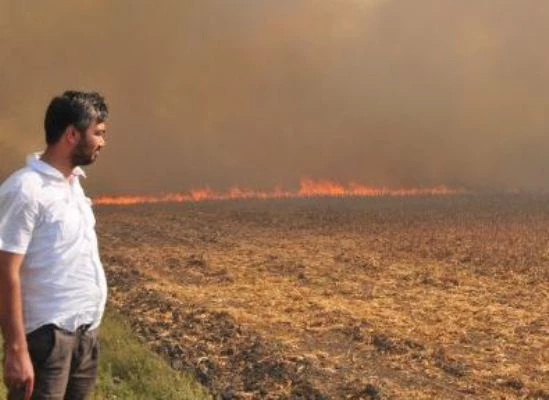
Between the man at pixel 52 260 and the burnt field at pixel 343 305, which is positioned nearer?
the man at pixel 52 260

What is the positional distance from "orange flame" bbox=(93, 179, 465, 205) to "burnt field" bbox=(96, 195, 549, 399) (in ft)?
41.7

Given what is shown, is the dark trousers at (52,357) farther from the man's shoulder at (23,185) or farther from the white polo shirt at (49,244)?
the man's shoulder at (23,185)

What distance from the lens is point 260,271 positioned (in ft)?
43.9

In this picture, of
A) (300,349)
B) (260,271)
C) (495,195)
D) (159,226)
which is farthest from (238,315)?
(495,195)

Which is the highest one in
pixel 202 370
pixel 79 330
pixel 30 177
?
pixel 30 177

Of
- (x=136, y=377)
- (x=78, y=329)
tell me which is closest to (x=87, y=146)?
(x=78, y=329)

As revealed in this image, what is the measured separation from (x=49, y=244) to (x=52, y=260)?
6cm

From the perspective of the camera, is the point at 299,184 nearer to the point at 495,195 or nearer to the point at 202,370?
the point at 495,195

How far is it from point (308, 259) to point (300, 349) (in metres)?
7.20

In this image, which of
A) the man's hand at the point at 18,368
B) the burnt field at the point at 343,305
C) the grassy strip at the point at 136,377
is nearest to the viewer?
the man's hand at the point at 18,368

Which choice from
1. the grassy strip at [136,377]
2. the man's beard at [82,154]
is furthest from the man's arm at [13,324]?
the grassy strip at [136,377]

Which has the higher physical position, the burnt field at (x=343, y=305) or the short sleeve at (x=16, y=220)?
the short sleeve at (x=16, y=220)

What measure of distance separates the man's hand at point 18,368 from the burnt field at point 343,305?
3627mm

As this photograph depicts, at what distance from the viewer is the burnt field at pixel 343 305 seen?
6.86 metres
